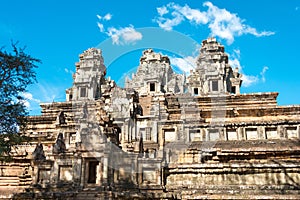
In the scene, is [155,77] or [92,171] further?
[155,77]

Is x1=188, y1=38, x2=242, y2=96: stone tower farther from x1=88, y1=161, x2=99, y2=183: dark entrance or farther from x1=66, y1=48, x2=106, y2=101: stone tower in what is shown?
x1=88, y1=161, x2=99, y2=183: dark entrance

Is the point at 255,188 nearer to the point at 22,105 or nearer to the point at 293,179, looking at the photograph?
the point at 293,179

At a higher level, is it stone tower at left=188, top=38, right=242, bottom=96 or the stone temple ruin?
stone tower at left=188, top=38, right=242, bottom=96

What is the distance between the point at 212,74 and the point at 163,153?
31.1 m

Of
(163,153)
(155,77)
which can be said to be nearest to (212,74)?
(155,77)

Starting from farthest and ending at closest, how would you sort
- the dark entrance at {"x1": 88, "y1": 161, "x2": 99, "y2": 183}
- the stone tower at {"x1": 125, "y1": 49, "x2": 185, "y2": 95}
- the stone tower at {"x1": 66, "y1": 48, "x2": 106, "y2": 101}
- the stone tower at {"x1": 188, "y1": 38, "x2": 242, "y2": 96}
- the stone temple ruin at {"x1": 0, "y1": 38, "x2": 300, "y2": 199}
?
the stone tower at {"x1": 125, "y1": 49, "x2": 185, "y2": 95}, the stone tower at {"x1": 66, "y1": 48, "x2": 106, "y2": 101}, the stone tower at {"x1": 188, "y1": 38, "x2": 242, "y2": 96}, the dark entrance at {"x1": 88, "y1": 161, "x2": 99, "y2": 183}, the stone temple ruin at {"x1": 0, "y1": 38, "x2": 300, "y2": 199}

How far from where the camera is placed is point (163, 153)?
Answer: 21.0 m

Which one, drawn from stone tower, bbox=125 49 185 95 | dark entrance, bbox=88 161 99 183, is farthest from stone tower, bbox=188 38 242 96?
dark entrance, bbox=88 161 99 183

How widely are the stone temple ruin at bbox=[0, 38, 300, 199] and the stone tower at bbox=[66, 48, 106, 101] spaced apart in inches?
335

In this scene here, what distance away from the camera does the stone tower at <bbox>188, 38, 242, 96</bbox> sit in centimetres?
4972

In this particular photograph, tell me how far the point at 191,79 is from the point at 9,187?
34.2 metres

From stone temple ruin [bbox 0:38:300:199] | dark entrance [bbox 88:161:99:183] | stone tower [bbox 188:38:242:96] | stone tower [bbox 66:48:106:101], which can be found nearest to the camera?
stone temple ruin [bbox 0:38:300:199]

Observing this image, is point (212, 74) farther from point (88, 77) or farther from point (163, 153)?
point (163, 153)

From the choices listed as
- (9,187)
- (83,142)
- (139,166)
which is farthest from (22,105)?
(9,187)
